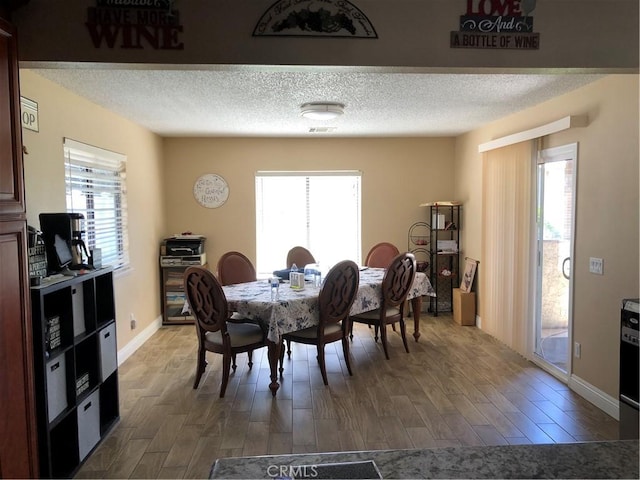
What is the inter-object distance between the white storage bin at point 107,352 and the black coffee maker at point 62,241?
0.47 m

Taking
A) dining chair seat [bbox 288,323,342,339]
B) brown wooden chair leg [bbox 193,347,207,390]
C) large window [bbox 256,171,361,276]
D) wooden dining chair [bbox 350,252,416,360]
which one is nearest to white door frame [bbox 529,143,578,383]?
wooden dining chair [bbox 350,252,416,360]

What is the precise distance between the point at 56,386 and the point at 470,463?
7.31 feet

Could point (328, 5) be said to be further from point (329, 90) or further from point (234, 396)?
point (234, 396)

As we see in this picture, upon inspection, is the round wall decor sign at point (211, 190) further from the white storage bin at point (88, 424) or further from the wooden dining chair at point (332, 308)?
the white storage bin at point (88, 424)

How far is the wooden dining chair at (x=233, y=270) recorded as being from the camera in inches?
178

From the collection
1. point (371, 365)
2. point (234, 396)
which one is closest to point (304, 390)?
point (234, 396)

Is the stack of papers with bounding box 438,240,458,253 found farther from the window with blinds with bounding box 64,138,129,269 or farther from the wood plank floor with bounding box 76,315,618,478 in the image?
the window with blinds with bounding box 64,138,129,269

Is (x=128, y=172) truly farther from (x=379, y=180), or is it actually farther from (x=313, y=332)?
(x=379, y=180)

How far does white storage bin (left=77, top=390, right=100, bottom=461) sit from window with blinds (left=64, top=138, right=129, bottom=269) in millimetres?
1323

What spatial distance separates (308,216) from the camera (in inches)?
235

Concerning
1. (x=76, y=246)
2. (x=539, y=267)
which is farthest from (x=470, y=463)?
(x=539, y=267)

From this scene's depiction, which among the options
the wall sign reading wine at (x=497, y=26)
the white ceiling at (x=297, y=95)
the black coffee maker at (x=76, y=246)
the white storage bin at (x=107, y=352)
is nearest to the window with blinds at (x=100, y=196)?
→ the white ceiling at (x=297, y=95)

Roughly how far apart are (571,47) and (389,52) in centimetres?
96

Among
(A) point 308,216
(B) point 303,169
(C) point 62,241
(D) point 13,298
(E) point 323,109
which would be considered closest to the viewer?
(D) point 13,298
